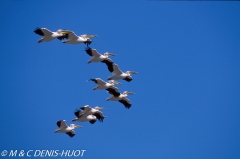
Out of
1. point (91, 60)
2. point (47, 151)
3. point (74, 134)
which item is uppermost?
point (91, 60)

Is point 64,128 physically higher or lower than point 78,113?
lower

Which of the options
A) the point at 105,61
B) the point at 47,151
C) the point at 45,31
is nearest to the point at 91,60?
the point at 105,61

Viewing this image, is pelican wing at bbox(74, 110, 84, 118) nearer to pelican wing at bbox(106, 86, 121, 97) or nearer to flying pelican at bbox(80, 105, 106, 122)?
flying pelican at bbox(80, 105, 106, 122)

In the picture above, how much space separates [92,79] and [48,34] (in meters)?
3.09

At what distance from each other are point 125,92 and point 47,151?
19.1 feet

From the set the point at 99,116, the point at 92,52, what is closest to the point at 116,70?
the point at 92,52

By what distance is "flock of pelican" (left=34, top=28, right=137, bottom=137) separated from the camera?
106 feet

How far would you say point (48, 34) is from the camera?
3194 cm

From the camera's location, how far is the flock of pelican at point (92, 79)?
32250mm

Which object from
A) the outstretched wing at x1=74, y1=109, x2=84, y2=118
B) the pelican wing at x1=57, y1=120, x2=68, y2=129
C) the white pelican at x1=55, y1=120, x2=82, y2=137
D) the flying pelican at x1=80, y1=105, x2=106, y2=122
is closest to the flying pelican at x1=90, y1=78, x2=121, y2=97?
the flying pelican at x1=80, y1=105, x2=106, y2=122

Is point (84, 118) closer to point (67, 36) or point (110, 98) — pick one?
point (110, 98)

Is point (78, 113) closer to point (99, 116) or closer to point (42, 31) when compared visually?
point (99, 116)

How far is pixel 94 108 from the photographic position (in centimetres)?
3466

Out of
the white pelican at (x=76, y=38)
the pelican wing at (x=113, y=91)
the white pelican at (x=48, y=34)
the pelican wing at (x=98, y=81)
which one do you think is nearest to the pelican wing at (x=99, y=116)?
the pelican wing at (x=113, y=91)
